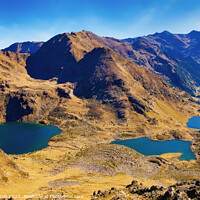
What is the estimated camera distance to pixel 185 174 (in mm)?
136125

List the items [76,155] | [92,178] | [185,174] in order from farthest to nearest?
[76,155]
[185,174]
[92,178]

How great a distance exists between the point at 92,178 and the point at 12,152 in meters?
100.0

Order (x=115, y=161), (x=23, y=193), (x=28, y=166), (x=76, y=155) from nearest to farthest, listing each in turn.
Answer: (x=23, y=193), (x=28, y=166), (x=115, y=161), (x=76, y=155)

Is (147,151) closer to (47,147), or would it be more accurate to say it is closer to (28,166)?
(47,147)

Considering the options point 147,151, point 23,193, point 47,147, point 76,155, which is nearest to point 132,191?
point 23,193

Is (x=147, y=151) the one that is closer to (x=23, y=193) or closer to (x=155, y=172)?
(x=155, y=172)

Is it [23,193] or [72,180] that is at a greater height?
[23,193]

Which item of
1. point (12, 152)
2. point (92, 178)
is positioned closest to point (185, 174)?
point (92, 178)

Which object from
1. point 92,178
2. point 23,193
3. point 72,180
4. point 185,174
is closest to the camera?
point 23,193

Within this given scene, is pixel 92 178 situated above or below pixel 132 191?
below

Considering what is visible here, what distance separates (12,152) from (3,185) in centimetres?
10345

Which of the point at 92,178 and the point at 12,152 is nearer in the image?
the point at 92,178

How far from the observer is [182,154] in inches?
7338

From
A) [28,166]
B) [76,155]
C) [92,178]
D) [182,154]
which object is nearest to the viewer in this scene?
[92,178]
